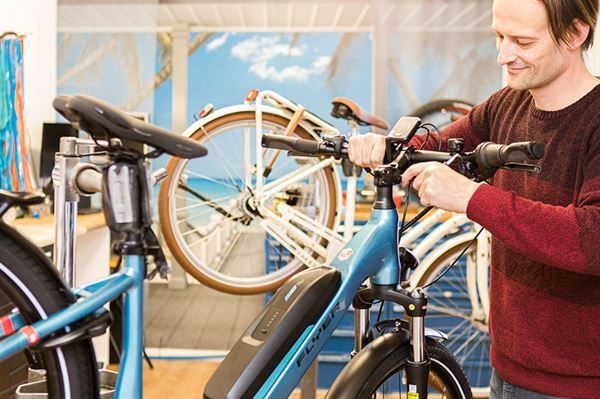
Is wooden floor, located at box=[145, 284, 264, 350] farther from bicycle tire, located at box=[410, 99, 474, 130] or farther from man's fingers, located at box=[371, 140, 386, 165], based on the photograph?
man's fingers, located at box=[371, 140, 386, 165]

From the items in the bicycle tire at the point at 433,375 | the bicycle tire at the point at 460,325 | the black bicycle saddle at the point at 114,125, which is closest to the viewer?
the black bicycle saddle at the point at 114,125

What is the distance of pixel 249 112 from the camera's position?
268cm

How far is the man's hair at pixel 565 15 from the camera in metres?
1.25

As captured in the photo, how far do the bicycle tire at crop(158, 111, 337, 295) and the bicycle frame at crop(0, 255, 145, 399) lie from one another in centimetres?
156

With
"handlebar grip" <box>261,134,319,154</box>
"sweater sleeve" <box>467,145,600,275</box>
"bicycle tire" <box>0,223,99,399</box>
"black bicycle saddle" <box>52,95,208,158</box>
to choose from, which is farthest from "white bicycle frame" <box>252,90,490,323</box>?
"bicycle tire" <box>0,223,99,399</box>

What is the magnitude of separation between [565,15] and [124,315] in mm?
945

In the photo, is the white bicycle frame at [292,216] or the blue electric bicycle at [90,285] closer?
the blue electric bicycle at [90,285]

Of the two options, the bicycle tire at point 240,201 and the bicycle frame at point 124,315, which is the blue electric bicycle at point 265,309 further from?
the bicycle tire at point 240,201

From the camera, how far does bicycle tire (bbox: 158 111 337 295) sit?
265cm

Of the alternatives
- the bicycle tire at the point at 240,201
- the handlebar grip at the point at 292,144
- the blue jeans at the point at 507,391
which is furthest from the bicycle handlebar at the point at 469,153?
the bicycle tire at the point at 240,201

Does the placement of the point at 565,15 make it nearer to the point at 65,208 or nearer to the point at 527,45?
the point at 527,45

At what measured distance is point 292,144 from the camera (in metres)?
1.44

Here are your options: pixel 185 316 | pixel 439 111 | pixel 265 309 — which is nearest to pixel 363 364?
pixel 265 309

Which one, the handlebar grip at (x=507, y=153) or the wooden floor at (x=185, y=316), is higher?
the handlebar grip at (x=507, y=153)
